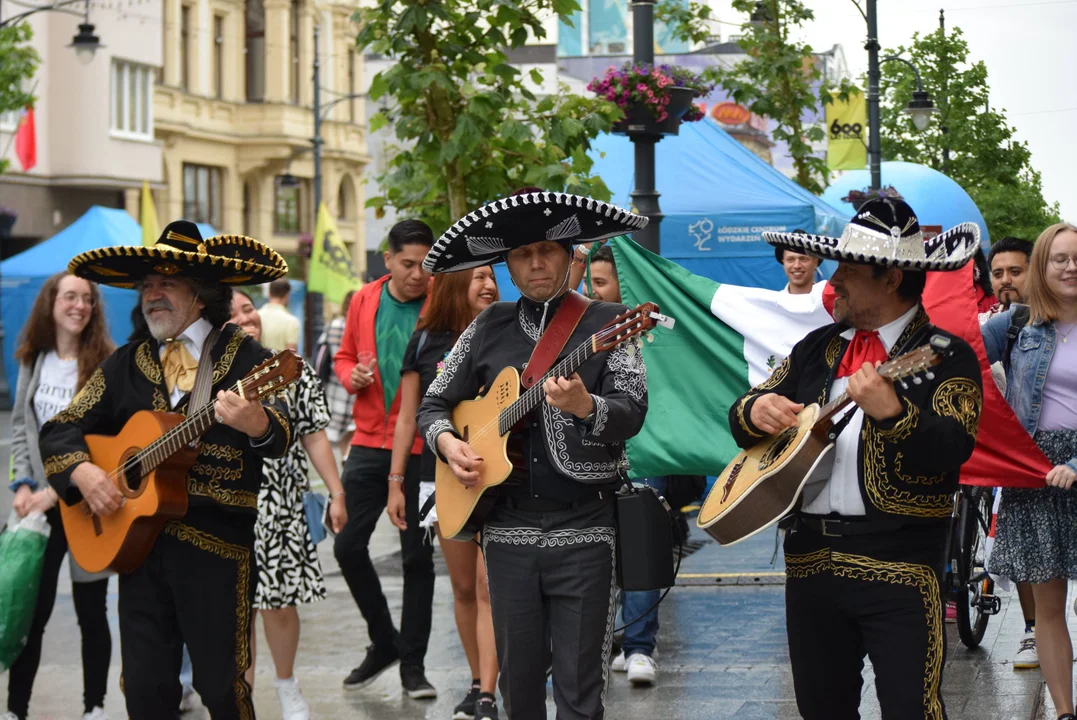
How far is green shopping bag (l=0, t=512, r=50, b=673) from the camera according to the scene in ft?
21.4

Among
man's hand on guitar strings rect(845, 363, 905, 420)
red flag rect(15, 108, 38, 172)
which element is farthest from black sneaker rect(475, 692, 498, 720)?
red flag rect(15, 108, 38, 172)

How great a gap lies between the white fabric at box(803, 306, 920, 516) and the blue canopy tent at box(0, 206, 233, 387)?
21.0 m

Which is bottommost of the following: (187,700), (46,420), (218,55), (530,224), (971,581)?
(187,700)

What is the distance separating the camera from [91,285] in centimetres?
688

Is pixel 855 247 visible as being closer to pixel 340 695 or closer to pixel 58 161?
pixel 340 695

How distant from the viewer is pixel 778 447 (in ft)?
14.4

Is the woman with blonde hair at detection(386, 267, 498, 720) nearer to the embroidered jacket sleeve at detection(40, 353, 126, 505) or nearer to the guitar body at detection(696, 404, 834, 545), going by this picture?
the embroidered jacket sleeve at detection(40, 353, 126, 505)

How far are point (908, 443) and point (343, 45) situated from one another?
4857 cm

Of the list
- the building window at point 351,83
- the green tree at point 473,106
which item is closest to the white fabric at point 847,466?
the green tree at point 473,106

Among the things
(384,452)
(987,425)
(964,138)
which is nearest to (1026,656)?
(987,425)

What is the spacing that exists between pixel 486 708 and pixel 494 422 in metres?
1.99

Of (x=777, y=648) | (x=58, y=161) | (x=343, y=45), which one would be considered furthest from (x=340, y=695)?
(x=343, y=45)

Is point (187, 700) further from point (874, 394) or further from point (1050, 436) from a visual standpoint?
point (874, 394)

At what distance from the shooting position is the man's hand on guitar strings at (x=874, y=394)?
3.96 metres
